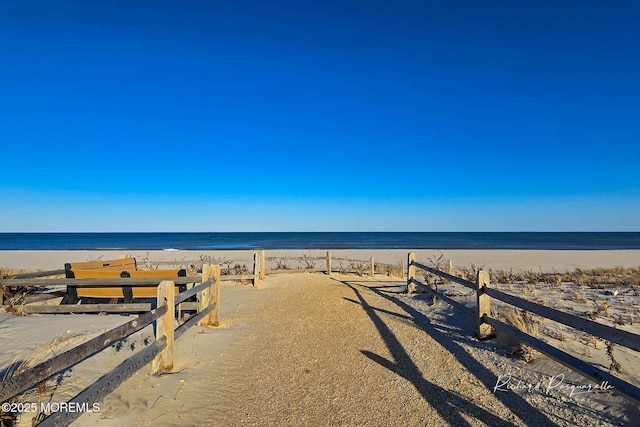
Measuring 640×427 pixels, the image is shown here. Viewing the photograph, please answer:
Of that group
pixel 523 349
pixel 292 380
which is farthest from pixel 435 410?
pixel 523 349

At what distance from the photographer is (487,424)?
148 inches

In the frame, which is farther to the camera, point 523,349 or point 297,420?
point 523,349

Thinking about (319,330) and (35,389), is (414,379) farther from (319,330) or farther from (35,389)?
(35,389)

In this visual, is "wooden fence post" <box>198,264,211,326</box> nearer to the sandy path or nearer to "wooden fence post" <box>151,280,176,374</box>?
the sandy path

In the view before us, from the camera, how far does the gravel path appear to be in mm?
3928

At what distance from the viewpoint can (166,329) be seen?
497 cm

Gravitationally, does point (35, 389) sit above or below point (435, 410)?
above

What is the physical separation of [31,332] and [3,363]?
169cm

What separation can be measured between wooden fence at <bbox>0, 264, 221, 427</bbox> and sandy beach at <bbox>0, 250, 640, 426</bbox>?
43 cm

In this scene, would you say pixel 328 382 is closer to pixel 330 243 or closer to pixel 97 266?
pixel 97 266

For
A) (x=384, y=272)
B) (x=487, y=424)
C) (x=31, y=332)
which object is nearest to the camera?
(x=487, y=424)

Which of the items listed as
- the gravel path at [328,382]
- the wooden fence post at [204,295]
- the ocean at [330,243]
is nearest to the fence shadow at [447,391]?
the gravel path at [328,382]

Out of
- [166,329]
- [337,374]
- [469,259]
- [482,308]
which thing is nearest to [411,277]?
[482,308]

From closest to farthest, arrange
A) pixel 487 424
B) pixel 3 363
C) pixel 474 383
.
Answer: pixel 487 424 < pixel 474 383 < pixel 3 363
